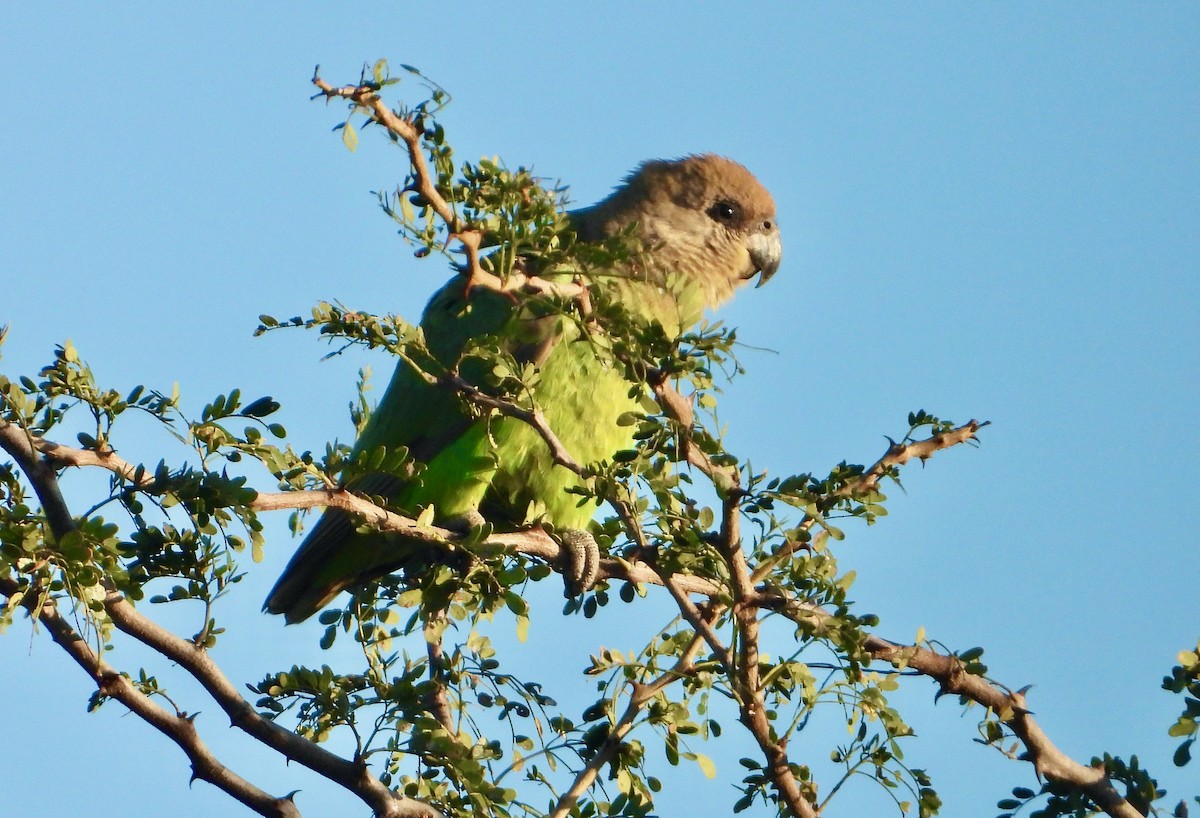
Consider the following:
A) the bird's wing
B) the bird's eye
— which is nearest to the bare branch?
the bird's wing

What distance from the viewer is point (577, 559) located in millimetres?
4680

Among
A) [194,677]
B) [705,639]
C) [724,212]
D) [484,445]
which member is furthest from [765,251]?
[194,677]

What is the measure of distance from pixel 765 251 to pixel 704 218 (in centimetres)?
42

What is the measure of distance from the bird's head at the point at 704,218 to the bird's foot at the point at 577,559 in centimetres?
196

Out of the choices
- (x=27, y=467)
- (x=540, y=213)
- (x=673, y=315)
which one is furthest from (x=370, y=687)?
(x=673, y=315)

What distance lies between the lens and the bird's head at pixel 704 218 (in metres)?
6.30

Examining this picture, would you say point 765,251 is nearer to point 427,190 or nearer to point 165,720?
point 427,190

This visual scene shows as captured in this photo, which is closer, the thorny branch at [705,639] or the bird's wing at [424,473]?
the thorny branch at [705,639]

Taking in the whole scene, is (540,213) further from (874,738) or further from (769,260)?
(769,260)

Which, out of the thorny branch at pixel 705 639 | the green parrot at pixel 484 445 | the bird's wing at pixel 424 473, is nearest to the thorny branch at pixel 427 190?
the thorny branch at pixel 705 639

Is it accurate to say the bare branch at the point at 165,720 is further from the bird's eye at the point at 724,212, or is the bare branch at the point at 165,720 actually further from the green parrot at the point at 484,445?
the bird's eye at the point at 724,212

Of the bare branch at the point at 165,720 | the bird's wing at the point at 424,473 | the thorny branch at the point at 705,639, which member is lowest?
the bare branch at the point at 165,720

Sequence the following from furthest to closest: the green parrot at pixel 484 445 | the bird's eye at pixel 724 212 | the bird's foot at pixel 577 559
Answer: the bird's eye at pixel 724 212 → the green parrot at pixel 484 445 → the bird's foot at pixel 577 559

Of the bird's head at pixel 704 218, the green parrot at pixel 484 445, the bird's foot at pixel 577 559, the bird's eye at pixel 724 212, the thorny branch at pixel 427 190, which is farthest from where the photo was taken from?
the bird's eye at pixel 724 212
